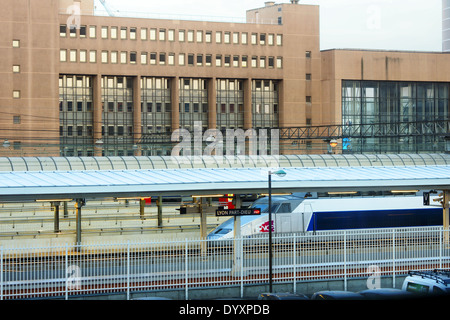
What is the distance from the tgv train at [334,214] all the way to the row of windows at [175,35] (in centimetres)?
4884

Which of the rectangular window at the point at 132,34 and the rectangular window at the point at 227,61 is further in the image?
the rectangular window at the point at 227,61

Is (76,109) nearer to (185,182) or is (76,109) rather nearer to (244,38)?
(244,38)

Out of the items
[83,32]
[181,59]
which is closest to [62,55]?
[83,32]

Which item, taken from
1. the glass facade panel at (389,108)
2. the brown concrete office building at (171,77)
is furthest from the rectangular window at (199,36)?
the glass facade panel at (389,108)

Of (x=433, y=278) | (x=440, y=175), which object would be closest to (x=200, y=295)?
(x=433, y=278)

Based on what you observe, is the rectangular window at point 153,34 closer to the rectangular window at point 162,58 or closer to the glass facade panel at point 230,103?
the rectangular window at point 162,58

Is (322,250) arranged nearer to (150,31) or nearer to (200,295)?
(200,295)

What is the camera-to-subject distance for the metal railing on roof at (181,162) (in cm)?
3825

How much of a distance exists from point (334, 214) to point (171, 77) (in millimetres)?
50688

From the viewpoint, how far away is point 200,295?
2105cm

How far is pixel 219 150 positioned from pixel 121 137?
13.2 m

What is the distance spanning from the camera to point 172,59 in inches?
3275

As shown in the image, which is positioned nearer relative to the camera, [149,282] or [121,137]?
[149,282]

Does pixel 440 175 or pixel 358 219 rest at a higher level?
pixel 440 175
